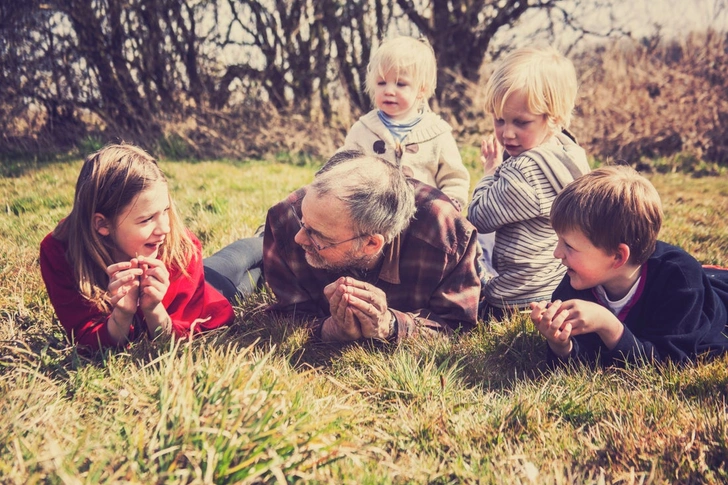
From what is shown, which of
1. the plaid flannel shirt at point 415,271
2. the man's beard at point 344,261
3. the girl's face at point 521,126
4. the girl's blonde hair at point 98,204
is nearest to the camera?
the girl's blonde hair at point 98,204

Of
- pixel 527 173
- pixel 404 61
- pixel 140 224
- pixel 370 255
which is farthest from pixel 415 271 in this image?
pixel 404 61

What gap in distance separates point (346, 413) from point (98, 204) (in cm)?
139

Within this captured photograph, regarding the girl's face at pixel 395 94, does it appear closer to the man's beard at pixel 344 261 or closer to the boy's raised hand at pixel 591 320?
Answer: the man's beard at pixel 344 261

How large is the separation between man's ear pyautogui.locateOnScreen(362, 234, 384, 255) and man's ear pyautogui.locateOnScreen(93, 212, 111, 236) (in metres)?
1.13

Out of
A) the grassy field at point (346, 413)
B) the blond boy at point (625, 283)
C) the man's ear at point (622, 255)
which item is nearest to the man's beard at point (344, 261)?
the grassy field at point (346, 413)

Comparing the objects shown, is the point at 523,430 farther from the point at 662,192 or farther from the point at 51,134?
the point at 51,134

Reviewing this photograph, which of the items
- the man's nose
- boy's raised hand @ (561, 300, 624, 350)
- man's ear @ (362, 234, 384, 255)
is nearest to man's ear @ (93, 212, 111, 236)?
the man's nose

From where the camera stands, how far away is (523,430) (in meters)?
2.02

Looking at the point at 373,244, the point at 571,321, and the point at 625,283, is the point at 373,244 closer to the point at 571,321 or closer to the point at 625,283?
the point at 571,321

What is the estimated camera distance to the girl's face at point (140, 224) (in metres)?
2.53

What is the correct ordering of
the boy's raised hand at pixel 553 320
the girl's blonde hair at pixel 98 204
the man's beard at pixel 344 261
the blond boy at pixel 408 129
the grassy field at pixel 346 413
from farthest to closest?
the blond boy at pixel 408 129 → the man's beard at pixel 344 261 → the girl's blonde hair at pixel 98 204 → the boy's raised hand at pixel 553 320 → the grassy field at pixel 346 413

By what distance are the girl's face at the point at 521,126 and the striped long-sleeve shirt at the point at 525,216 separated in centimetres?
9

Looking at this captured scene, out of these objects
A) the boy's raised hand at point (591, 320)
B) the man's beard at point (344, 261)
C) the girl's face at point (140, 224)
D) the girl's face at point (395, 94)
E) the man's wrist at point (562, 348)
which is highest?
the girl's face at point (395, 94)

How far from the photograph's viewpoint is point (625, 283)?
2.52 m
